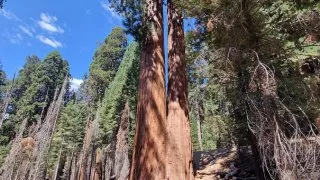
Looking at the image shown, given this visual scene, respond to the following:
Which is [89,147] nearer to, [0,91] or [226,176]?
[226,176]

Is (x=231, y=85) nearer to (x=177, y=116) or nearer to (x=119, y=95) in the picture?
(x=177, y=116)

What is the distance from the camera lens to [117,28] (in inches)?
1430

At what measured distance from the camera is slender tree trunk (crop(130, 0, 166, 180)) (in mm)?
4504

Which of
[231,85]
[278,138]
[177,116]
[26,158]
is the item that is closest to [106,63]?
[26,158]

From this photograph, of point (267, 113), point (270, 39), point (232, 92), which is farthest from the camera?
point (232, 92)

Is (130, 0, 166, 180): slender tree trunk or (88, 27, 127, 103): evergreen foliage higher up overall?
(88, 27, 127, 103): evergreen foliage

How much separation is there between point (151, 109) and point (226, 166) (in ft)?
22.8

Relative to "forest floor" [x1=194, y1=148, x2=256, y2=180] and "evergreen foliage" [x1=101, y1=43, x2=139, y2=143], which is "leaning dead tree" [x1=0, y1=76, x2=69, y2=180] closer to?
"evergreen foliage" [x1=101, y1=43, x2=139, y2=143]

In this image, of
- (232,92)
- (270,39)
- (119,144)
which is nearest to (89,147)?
(119,144)

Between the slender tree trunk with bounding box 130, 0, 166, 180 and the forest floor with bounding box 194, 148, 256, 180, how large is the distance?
18.4 ft

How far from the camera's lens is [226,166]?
35.6ft

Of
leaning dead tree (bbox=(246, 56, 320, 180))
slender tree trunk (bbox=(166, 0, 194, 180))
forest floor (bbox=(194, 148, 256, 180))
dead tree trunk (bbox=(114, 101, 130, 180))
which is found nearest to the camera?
slender tree trunk (bbox=(166, 0, 194, 180))

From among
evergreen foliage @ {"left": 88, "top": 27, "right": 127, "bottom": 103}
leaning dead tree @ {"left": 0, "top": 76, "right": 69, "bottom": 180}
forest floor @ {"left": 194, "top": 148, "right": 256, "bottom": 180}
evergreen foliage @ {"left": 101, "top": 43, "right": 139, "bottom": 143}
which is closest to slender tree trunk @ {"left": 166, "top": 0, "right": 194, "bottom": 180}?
forest floor @ {"left": 194, "top": 148, "right": 256, "bottom": 180}

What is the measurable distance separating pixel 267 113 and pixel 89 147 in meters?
19.0
